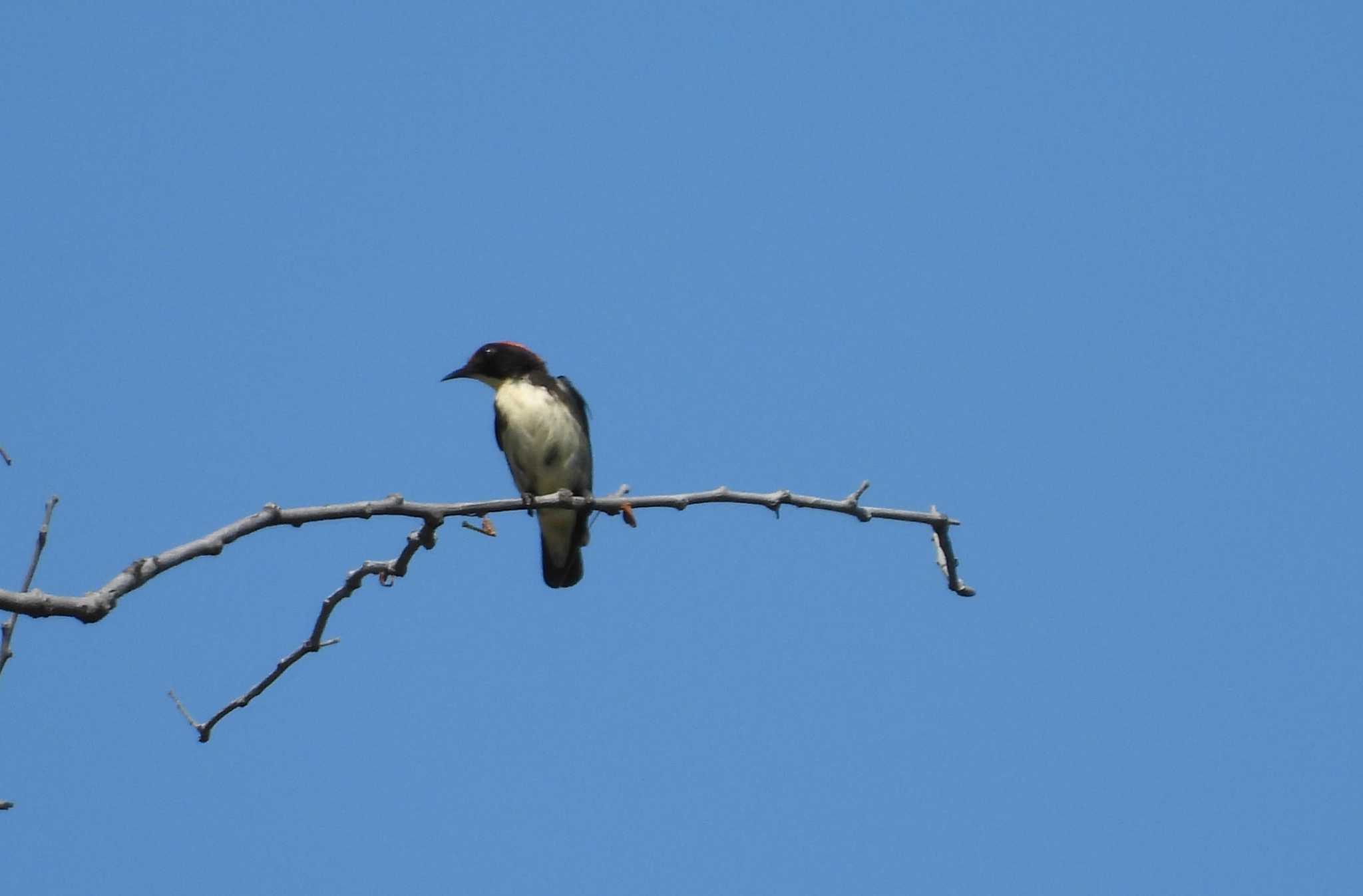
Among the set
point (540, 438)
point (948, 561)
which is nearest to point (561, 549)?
point (540, 438)

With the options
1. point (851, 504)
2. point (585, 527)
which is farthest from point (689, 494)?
point (585, 527)

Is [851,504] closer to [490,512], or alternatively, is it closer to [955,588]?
[955,588]

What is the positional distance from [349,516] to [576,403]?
4988mm

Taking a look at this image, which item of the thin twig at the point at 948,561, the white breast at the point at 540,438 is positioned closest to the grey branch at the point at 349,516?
the thin twig at the point at 948,561

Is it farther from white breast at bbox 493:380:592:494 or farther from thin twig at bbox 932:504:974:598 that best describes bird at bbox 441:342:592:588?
thin twig at bbox 932:504:974:598

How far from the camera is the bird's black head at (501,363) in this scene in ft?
29.2

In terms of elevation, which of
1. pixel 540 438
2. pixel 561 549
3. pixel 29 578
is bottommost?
pixel 29 578

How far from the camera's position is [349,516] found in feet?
12.7

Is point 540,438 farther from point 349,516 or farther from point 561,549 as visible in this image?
point 349,516

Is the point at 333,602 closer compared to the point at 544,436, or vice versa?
the point at 333,602

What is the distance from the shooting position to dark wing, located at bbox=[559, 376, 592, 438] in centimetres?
878

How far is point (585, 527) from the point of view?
28.5 ft

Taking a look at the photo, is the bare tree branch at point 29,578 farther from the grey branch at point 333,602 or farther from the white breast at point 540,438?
the white breast at point 540,438

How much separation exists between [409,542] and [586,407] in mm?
4828
